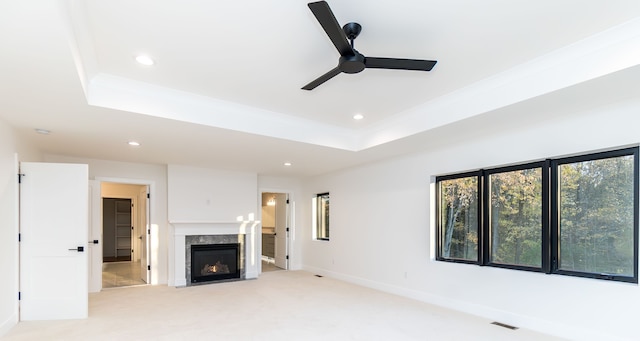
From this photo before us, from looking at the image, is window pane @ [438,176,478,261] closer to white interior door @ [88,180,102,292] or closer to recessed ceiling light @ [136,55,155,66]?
recessed ceiling light @ [136,55,155,66]

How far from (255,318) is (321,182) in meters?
3.97

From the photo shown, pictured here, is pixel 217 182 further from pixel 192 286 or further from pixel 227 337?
pixel 227 337

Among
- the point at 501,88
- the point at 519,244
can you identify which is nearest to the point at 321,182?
the point at 519,244

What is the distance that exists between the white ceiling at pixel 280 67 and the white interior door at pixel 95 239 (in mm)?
1765

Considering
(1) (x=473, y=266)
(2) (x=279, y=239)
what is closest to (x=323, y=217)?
(2) (x=279, y=239)

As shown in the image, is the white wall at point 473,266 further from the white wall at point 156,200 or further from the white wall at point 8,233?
the white wall at point 8,233

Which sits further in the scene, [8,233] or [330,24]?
[8,233]

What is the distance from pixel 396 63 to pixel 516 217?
2.91m

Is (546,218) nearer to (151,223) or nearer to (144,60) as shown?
(144,60)

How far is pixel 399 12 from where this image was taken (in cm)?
233

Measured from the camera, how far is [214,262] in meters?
7.05

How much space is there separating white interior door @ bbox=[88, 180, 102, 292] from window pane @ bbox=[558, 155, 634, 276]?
22.9 feet

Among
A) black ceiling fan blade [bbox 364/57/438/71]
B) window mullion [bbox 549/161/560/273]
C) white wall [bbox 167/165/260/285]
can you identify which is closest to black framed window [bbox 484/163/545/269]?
window mullion [bbox 549/161/560/273]

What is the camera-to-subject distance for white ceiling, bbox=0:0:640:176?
89.7 inches
